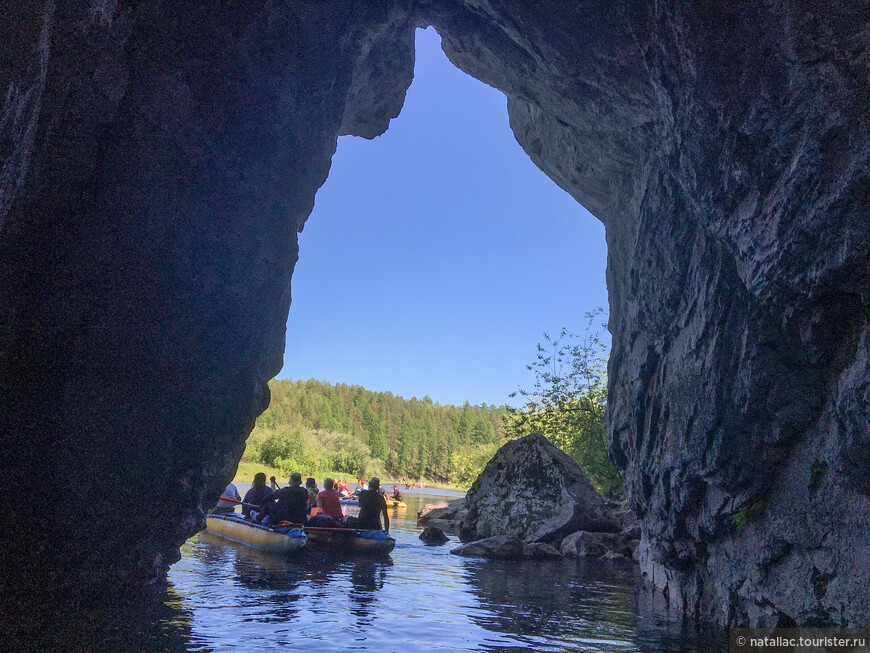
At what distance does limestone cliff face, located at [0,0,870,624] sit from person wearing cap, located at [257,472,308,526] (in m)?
4.85

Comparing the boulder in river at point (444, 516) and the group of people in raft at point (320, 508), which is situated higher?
the group of people in raft at point (320, 508)

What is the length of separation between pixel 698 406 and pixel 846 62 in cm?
516

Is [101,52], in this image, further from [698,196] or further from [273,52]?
[698,196]

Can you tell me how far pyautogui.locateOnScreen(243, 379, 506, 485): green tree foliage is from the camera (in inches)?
2916

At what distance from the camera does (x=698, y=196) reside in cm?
835

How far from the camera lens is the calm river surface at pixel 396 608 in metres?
6.46

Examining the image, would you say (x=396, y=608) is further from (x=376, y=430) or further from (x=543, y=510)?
(x=376, y=430)

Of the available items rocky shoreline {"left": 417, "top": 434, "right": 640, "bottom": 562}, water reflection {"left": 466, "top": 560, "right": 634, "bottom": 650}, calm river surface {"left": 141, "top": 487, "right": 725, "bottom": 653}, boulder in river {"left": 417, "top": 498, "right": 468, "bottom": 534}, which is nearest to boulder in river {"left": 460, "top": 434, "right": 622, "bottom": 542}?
rocky shoreline {"left": 417, "top": 434, "right": 640, "bottom": 562}

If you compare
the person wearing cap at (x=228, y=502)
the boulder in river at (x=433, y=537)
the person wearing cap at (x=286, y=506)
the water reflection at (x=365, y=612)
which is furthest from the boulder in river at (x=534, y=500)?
the person wearing cap at (x=228, y=502)

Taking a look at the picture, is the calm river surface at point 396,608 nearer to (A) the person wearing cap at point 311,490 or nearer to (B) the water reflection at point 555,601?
(B) the water reflection at point 555,601

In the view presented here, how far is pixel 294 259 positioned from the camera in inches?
437

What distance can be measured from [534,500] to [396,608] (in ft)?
39.6

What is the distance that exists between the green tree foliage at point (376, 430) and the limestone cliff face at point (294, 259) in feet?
182

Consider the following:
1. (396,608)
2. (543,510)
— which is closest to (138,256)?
(396,608)
